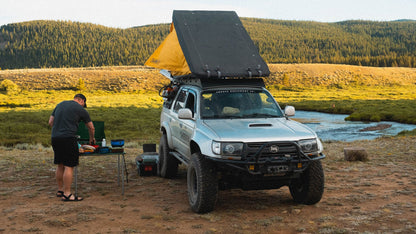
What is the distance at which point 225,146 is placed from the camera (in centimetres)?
725

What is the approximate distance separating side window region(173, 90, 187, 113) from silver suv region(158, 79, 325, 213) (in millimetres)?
238

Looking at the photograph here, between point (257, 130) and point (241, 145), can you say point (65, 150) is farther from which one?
point (257, 130)

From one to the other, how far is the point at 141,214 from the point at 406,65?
7165 inches

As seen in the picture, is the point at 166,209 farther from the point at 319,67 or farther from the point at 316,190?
the point at 319,67

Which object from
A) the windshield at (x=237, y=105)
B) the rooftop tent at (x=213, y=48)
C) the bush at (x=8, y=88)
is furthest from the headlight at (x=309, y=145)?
the bush at (x=8, y=88)

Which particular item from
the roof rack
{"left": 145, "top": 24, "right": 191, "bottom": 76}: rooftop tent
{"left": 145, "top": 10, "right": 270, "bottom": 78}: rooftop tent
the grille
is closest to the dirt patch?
the grille

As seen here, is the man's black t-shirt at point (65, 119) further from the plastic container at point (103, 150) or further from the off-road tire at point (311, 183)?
the off-road tire at point (311, 183)

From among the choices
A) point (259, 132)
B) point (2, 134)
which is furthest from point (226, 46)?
point (2, 134)

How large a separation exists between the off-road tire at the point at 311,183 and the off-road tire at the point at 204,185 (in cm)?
146

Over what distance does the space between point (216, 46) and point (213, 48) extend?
12 centimetres

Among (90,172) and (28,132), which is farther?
(28,132)

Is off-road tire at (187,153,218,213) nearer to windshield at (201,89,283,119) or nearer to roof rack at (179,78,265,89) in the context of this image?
windshield at (201,89,283,119)

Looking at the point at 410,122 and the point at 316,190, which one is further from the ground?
the point at 316,190

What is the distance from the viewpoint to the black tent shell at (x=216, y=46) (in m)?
9.23
